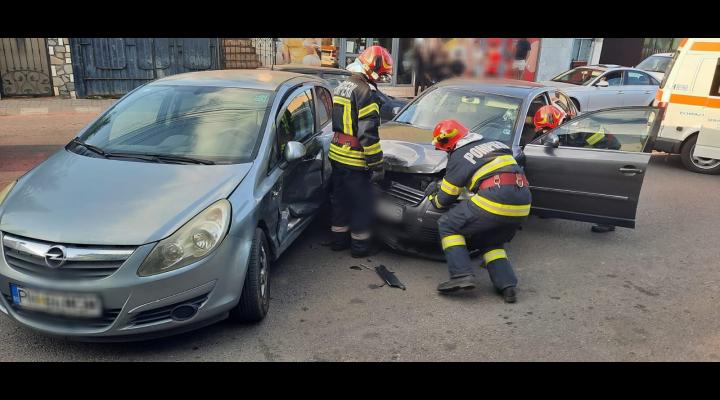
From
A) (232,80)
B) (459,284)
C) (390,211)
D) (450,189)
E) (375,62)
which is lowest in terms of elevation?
(459,284)

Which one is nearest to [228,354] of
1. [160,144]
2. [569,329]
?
[160,144]

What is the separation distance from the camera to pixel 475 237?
418 cm

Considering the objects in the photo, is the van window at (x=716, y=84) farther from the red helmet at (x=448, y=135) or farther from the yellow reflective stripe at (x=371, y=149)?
the yellow reflective stripe at (x=371, y=149)

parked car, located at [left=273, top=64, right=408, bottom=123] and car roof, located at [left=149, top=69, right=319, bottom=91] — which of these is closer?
car roof, located at [left=149, top=69, right=319, bottom=91]

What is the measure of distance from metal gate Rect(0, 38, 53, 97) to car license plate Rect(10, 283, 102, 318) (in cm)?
1108

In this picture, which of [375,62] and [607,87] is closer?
[375,62]

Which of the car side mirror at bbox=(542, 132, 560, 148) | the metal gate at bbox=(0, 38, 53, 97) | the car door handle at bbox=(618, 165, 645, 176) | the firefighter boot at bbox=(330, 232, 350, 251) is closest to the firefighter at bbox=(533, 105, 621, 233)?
the car side mirror at bbox=(542, 132, 560, 148)

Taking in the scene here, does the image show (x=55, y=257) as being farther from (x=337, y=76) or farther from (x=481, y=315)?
(x=337, y=76)

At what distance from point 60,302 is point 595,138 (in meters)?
4.96

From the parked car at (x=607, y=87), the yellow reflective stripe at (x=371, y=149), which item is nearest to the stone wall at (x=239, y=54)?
the parked car at (x=607, y=87)

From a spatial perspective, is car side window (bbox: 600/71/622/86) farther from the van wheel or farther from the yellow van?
the van wheel

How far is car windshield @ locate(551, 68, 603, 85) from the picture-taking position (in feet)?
38.5

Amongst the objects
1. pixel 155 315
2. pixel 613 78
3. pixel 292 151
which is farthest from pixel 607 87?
pixel 155 315

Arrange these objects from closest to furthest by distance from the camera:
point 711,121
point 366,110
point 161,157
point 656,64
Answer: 1. point 161,157
2. point 366,110
3. point 711,121
4. point 656,64
